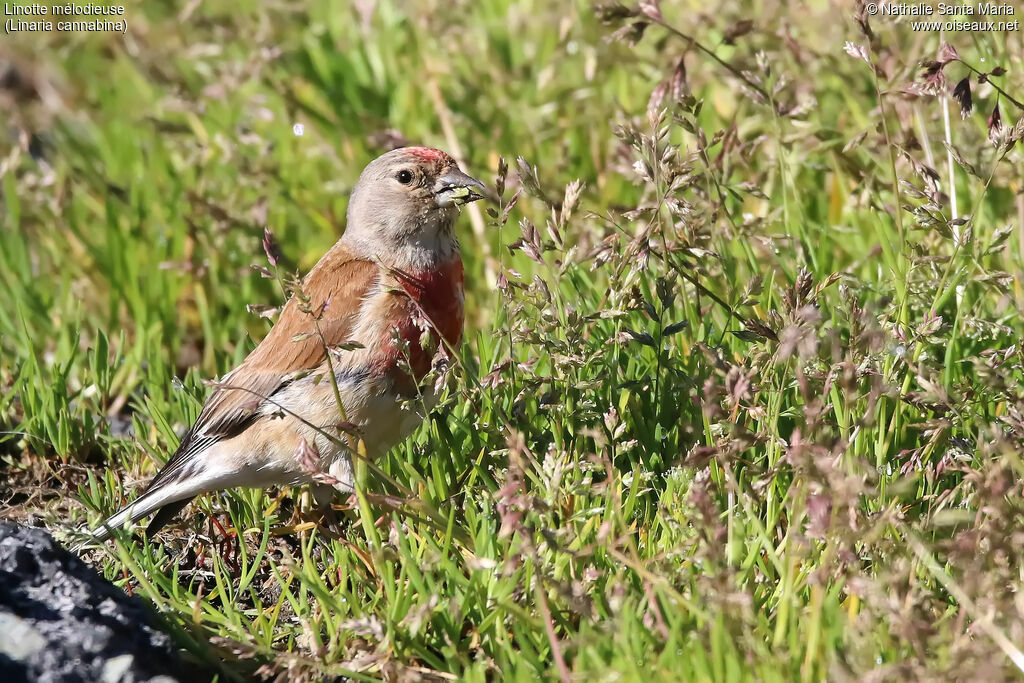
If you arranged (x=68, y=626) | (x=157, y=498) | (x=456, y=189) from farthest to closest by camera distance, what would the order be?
(x=456, y=189)
(x=157, y=498)
(x=68, y=626)

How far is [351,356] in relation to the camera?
3695mm

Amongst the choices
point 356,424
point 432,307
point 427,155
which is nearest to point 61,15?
point 427,155

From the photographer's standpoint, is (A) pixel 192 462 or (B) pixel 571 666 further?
(A) pixel 192 462

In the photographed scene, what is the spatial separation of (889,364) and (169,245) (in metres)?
3.22

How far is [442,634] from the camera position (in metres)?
2.94

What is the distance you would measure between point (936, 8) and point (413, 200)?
79.3 inches

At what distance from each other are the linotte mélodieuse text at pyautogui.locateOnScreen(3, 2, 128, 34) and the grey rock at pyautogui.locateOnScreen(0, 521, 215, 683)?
184 inches

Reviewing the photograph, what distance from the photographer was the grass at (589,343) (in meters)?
2.66

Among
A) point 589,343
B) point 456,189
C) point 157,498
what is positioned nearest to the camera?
point 589,343

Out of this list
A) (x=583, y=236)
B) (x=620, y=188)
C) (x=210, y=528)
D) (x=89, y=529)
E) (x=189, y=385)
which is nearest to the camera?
(x=89, y=529)

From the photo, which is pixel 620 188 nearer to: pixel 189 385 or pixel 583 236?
pixel 583 236

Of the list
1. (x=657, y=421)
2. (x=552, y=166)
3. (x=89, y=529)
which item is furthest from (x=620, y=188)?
(x=89, y=529)

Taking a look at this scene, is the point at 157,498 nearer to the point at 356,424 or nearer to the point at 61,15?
the point at 356,424

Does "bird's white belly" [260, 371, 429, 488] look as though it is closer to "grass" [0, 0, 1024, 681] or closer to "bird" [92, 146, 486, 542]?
"bird" [92, 146, 486, 542]
